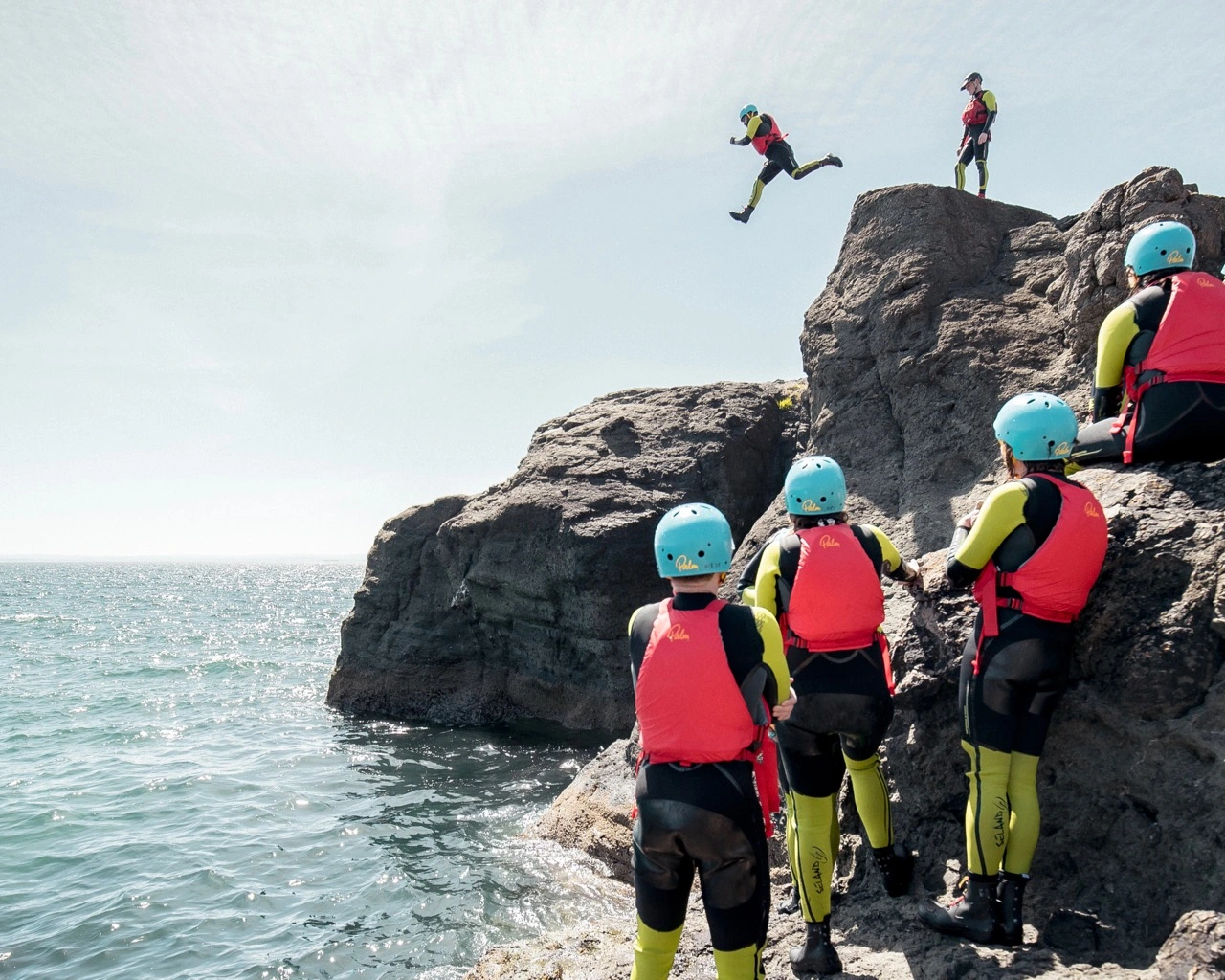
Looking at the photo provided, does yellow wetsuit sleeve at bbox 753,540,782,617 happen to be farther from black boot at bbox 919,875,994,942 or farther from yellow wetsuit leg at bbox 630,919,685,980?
yellow wetsuit leg at bbox 630,919,685,980

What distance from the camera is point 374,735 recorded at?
18266mm

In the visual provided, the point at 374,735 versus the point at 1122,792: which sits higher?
the point at 1122,792

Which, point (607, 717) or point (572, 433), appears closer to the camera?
point (607, 717)

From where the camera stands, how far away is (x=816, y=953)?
447cm

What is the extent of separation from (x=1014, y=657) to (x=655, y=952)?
7.70ft

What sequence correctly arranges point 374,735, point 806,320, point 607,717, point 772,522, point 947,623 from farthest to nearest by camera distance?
point 374,735
point 607,717
point 806,320
point 772,522
point 947,623

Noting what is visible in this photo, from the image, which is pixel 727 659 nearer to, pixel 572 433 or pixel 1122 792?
pixel 1122 792

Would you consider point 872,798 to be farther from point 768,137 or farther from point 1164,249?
point 768,137

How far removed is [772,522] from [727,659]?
319 inches

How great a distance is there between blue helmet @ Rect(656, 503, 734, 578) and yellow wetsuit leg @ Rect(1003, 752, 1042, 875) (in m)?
1.90

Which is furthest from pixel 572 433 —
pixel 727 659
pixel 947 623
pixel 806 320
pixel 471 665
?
pixel 727 659

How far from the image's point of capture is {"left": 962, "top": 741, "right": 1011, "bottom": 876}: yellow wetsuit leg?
4195mm

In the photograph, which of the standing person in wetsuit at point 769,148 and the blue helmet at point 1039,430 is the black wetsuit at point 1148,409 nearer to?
the blue helmet at point 1039,430

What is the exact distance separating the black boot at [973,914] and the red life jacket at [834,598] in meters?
1.33
